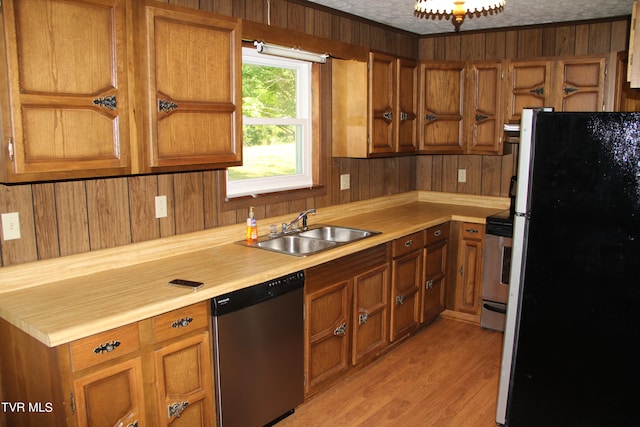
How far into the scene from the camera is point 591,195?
5.74 ft

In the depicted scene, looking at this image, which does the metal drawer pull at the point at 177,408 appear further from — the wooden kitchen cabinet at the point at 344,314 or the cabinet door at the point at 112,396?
the wooden kitchen cabinet at the point at 344,314

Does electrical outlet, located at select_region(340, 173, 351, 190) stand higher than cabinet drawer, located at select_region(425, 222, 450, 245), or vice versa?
electrical outlet, located at select_region(340, 173, 351, 190)

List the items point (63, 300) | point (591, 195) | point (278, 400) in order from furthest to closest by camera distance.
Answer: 1. point (278, 400)
2. point (63, 300)
3. point (591, 195)

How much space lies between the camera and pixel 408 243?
368 centimetres

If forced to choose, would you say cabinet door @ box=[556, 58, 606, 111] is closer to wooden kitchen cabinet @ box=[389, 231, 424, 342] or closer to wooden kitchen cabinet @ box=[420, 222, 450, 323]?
wooden kitchen cabinet @ box=[420, 222, 450, 323]

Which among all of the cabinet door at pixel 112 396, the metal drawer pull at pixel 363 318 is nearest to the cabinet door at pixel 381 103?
the metal drawer pull at pixel 363 318

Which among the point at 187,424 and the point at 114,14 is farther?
the point at 187,424

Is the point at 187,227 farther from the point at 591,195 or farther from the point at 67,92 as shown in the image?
the point at 591,195

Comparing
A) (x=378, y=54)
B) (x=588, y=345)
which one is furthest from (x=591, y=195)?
(x=378, y=54)

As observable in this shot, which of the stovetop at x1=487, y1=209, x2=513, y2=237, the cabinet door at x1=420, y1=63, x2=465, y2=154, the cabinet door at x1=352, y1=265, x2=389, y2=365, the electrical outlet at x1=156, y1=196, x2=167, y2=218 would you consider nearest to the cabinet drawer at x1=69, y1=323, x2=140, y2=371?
the electrical outlet at x1=156, y1=196, x2=167, y2=218

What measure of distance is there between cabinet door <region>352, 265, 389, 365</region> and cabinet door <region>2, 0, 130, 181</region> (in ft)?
5.32

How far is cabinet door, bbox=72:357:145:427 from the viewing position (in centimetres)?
188

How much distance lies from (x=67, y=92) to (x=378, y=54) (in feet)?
7.47

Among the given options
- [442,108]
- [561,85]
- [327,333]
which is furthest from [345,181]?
[561,85]
